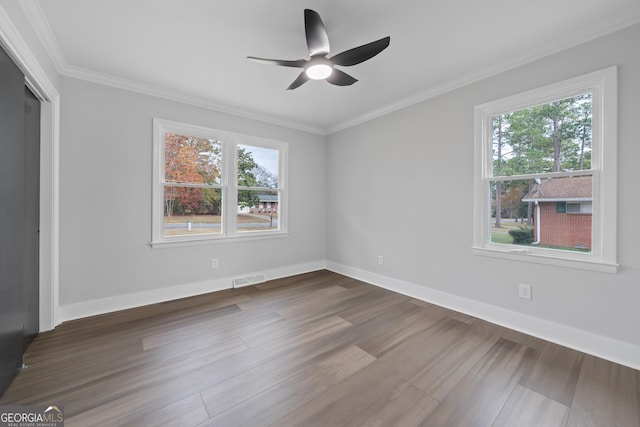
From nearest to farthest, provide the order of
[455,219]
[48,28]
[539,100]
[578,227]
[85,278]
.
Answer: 1. [48,28]
2. [578,227]
3. [539,100]
4. [85,278]
5. [455,219]

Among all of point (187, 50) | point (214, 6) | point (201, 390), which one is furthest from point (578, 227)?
point (187, 50)

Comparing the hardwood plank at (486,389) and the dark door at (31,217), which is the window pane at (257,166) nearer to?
the dark door at (31,217)

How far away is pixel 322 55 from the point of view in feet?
6.49

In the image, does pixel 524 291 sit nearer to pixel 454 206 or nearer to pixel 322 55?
pixel 454 206

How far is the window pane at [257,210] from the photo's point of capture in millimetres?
3869

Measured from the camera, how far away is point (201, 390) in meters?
1.65

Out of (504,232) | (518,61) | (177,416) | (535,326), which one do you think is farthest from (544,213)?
(177,416)

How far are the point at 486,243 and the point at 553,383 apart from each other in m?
1.32

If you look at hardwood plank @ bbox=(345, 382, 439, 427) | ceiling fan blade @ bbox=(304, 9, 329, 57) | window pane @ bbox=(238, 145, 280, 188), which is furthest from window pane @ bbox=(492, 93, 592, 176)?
window pane @ bbox=(238, 145, 280, 188)

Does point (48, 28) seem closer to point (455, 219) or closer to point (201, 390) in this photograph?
point (201, 390)

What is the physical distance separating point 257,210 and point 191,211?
971 millimetres

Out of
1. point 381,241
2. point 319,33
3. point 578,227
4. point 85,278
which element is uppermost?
point 319,33

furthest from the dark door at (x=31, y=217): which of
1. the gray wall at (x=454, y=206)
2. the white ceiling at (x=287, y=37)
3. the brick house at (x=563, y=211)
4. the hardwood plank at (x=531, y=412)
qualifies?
the brick house at (x=563, y=211)

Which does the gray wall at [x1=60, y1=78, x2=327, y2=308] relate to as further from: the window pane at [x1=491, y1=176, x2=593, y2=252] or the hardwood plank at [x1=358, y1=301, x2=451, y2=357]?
the window pane at [x1=491, y1=176, x2=593, y2=252]
